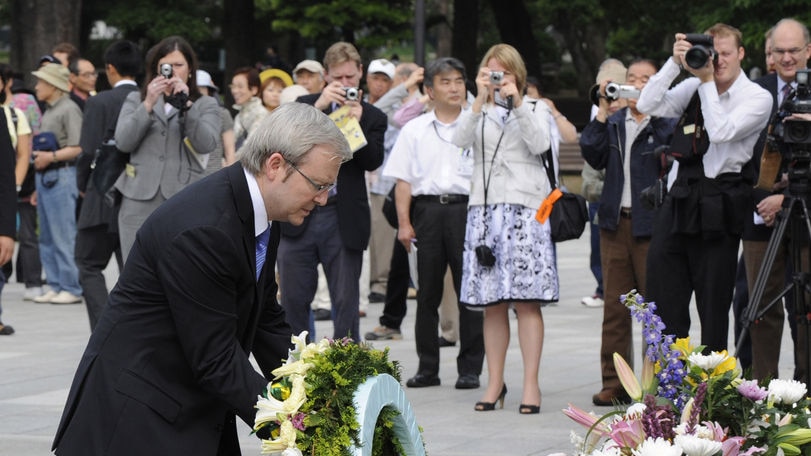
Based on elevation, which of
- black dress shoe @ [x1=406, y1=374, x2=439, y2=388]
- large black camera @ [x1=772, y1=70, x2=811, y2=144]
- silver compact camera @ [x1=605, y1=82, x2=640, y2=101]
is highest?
silver compact camera @ [x1=605, y1=82, x2=640, y2=101]

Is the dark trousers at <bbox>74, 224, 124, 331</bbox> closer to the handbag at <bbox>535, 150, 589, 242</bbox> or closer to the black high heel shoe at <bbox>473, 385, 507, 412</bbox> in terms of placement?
the black high heel shoe at <bbox>473, 385, 507, 412</bbox>

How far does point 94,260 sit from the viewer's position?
10.5m

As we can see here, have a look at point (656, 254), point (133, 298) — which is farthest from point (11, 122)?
point (133, 298)

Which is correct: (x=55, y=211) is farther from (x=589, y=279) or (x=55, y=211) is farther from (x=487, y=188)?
(x=487, y=188)

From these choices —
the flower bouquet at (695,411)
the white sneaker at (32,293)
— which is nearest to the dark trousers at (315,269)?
the flower bouquet at (695,411)

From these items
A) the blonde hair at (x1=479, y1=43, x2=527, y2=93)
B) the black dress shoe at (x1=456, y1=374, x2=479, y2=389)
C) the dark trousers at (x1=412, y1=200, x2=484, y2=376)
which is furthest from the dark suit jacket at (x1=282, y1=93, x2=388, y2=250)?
the blonde hair at (x1=479, y1=43, x2=527, y2=93)

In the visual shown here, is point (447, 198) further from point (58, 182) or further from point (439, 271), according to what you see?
point (58, 182)

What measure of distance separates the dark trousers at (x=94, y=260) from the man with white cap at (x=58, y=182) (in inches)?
125

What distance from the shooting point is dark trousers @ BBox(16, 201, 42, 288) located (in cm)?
1445

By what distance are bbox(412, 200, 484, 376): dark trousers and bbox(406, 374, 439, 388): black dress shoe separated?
0.11 feet

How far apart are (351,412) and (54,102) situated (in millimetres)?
10658

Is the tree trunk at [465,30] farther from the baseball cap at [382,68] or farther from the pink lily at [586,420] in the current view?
the pink lily at [586,420]

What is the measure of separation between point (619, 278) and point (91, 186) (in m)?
3.86

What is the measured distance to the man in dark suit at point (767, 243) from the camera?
26.5 feet
